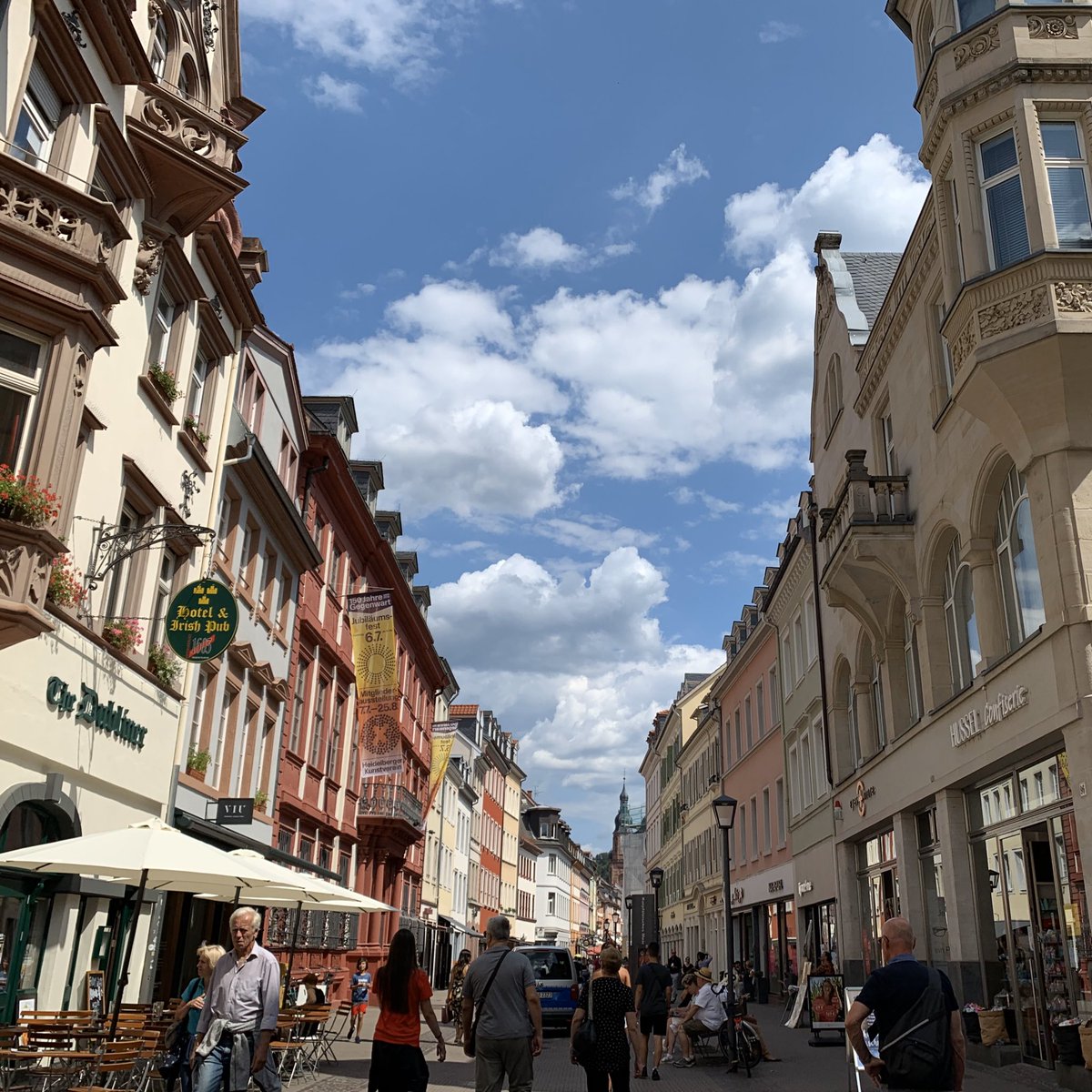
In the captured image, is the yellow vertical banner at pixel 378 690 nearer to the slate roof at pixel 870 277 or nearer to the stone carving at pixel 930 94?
the slate roof at pixel 870 277

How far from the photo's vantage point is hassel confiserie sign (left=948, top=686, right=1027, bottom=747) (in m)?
14.1

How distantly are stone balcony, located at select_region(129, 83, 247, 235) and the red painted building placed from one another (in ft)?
42.7

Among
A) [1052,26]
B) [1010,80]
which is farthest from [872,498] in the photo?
[1052,26]

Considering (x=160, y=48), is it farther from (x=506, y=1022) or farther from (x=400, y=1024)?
(x=506, y=1022)

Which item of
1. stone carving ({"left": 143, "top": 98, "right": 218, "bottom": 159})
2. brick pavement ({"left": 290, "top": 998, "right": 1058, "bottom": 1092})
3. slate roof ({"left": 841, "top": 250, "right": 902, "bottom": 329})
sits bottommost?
brick pavement ({"left": 290, "top": 998, "right": 1058, "bottom": 1092})

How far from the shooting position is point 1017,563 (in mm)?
15094

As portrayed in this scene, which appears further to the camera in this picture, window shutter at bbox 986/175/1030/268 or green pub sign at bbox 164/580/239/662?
green pub sign at bbox 164/580/239/662

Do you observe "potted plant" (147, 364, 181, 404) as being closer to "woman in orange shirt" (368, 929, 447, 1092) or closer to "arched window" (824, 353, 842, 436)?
"woman in orange shirt" (368, 929, 447, 1092)

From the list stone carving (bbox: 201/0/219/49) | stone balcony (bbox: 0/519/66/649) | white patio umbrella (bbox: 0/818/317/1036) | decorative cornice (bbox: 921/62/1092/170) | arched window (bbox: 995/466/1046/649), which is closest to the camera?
stone balcony (bbox: 0/519/66/649)

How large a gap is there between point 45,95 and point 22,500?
17.3ft

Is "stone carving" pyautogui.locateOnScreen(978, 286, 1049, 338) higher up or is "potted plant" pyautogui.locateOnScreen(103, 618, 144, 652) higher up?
"stone carving" pyautogui.locateOnScreen(978, 286, 1049, 338)

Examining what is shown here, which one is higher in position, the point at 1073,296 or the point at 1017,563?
the point at 1073,296

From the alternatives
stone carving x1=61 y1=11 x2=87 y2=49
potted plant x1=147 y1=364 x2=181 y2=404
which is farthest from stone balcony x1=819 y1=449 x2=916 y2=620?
stone carving x1=61 y1=11 x2=87 y2=49

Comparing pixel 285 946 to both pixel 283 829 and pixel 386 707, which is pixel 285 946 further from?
pixel 386 707
